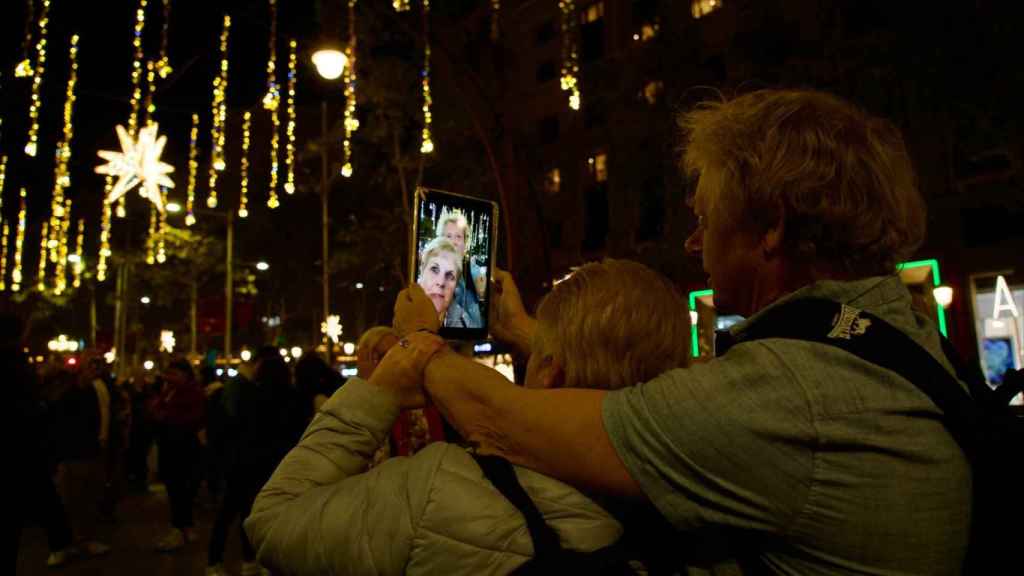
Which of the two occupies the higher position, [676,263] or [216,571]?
[676,263]

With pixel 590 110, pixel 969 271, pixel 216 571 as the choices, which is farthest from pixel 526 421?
pixel 969 271

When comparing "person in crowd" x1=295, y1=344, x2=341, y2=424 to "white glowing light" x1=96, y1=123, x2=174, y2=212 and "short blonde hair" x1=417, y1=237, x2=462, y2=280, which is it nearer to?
"short blonde hair" x1=417, y1=237, x2=462, y2=280

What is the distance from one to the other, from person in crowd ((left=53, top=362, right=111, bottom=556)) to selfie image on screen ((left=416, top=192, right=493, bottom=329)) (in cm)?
727

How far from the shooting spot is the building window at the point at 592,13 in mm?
27050

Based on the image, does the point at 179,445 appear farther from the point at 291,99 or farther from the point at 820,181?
the point at 820,181

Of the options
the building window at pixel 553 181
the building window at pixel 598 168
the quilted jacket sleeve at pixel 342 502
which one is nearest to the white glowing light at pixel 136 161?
the quilted jacket sleeve at pixel 342 502

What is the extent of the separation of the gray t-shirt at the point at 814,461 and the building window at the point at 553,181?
91.2 feet

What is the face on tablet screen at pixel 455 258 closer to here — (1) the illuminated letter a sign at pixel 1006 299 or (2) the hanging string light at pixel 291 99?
(2) the hanging string light at pixel 291 99

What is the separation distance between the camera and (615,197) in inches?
704

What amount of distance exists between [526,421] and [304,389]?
580cm

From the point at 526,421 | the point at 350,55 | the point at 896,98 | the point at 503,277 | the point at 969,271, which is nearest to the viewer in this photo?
the point at 526,421

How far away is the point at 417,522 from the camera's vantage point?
1.25m

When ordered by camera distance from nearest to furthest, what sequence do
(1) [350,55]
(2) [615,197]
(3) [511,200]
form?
1. (3) [511,200]
2. (1) [350,55]
3. (2) [615,197]

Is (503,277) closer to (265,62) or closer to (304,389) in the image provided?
(304,389)
